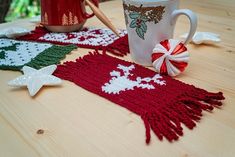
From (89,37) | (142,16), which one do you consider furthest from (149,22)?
(89,37)

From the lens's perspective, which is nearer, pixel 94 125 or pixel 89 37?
pixel 94 125

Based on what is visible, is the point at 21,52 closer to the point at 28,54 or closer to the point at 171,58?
the point at 28,54

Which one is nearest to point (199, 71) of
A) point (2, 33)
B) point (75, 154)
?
point (75, 154)

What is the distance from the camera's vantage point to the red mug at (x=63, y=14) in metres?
0.72

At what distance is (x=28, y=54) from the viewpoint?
2.09 ft

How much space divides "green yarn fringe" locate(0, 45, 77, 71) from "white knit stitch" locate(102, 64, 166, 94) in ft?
0.45

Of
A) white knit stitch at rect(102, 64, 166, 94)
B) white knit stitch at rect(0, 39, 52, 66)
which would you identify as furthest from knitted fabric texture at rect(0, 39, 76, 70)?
white knit stitch at rect(102, 64, 166, 94)

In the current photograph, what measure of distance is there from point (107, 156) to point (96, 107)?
0.11 m

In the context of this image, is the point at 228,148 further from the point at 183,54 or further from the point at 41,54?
the point at 41,54

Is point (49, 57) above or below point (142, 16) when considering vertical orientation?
below

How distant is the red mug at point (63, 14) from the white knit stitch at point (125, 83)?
0.83ft

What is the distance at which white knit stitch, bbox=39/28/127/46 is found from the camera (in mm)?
697

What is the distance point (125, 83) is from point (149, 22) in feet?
0.39

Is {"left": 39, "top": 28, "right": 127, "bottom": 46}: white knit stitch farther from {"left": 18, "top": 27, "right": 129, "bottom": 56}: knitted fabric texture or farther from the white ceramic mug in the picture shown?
the white ceramic mug
